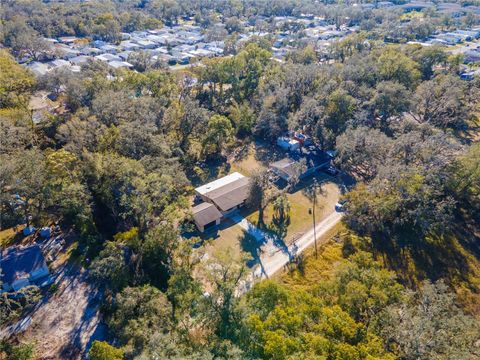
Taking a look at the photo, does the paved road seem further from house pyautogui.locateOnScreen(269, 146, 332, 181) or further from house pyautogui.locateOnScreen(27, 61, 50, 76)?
house pyautogui.locateOnScreen(27, 61, 50, 76)

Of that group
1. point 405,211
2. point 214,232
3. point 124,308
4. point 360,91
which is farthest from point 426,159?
point 124,308

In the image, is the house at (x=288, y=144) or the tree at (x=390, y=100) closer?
the house at (x=288, y=144)

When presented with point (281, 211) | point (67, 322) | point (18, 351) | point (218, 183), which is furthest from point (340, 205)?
point (18, 351)

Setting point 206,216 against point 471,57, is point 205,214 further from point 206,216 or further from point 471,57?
point 471,57

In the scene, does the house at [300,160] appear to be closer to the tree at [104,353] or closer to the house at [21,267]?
the tree at [104,353]

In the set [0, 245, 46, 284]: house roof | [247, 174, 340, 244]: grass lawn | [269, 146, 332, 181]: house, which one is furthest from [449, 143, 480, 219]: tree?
[0, 245, 46, 284]: house roof

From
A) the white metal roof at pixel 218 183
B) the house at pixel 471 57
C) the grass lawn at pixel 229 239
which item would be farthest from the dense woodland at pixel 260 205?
the house at pixel 471 57

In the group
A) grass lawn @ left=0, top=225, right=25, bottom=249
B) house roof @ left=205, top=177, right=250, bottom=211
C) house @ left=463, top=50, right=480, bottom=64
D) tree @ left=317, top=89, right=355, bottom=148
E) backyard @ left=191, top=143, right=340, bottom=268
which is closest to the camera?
grass lawn @ left=0, top=225, right=25, bottom=249
